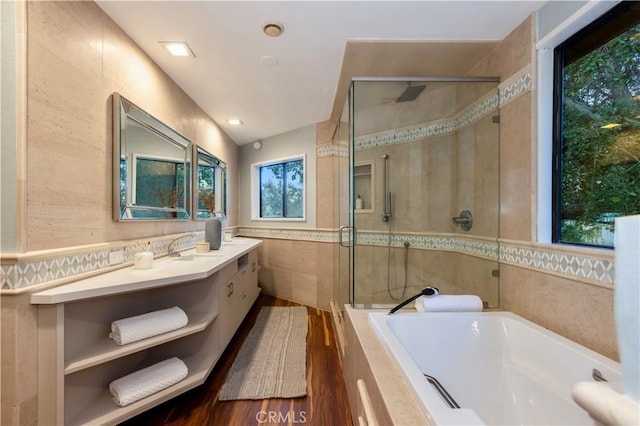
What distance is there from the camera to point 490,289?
5.60 ft

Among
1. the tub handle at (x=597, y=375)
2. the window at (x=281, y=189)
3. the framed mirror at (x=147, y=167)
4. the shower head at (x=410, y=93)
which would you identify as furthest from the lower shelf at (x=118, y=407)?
the shower head at (x=410, y=93)

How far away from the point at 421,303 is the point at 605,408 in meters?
1.11

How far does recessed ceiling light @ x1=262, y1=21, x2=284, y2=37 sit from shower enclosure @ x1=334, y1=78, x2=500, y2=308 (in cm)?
60

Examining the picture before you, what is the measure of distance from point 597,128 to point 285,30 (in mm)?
1660

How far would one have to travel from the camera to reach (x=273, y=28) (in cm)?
152

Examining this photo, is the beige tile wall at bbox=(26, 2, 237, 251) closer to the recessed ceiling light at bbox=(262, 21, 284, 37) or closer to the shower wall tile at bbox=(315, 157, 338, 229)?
the recessed ceiling light at bbox=(262, 21, 284, 37)

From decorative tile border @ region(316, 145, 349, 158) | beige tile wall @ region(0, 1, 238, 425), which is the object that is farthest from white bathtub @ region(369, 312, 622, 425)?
decorative tile border @ region(316, 145, 349, 158)

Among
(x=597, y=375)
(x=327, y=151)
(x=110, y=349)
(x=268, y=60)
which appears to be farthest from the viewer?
(x=327, y=151)

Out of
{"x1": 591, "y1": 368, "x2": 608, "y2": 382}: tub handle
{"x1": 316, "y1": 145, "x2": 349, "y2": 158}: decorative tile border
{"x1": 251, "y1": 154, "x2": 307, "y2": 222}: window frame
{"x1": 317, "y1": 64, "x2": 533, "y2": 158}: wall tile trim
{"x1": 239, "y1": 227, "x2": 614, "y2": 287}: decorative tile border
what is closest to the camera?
{"x1": 591, "y1": 368, "x2": 608, "y2": 382}: tub handle

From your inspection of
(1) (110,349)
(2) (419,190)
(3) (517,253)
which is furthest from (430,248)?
(1) (110,349)

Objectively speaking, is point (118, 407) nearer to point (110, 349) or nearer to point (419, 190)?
point (110, 349)

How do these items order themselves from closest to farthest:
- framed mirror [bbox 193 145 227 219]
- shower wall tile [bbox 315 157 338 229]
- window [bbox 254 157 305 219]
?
1. framed mirror [bbox 193 145 227 219]
2. shower wall tile [bbox 315 157 338 229]
3. window [bbox 254 157 305 219]

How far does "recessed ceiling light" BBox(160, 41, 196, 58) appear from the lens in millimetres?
1651

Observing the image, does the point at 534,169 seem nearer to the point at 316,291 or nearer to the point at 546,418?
the point at 546,418
